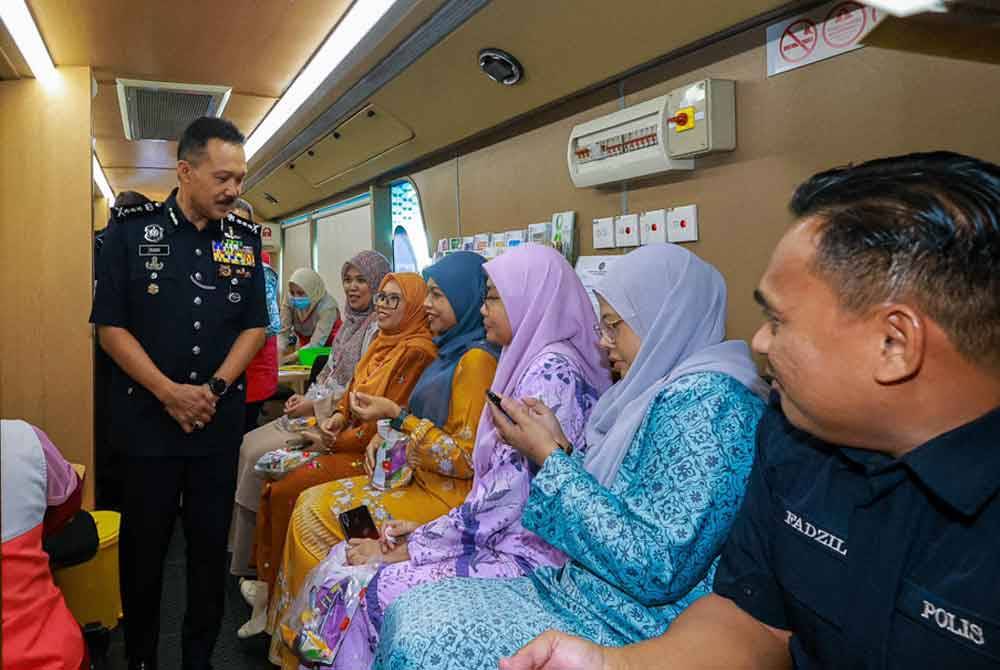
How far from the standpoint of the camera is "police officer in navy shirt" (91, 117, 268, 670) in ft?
7.90

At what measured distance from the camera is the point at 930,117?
6.18 ft

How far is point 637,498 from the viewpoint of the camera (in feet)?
5.24

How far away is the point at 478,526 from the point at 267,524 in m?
1.47

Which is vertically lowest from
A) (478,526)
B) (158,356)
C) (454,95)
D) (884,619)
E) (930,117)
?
(478,526)

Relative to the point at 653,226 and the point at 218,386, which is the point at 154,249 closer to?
the point at 218,386

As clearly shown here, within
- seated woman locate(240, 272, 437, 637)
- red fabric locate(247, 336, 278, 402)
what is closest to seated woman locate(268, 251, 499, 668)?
seated woman locate(240, 272, 437, 637)

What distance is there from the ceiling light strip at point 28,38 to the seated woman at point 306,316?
240cm

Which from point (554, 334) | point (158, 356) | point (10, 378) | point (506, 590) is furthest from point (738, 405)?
point (10, 378)

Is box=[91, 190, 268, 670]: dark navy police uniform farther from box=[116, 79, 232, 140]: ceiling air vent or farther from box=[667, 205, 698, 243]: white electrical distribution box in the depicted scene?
box=[116, 79, 232, 140]: ceiling air vent

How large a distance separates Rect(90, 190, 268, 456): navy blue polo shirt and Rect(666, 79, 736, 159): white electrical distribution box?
66.9 inches

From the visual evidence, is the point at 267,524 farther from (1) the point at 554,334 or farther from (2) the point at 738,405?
(2) the point at 738,405

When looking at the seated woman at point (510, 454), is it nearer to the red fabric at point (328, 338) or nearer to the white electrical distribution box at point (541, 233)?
the white electrical distribution box at point (541, 233)

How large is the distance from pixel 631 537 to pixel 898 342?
2.32 feet

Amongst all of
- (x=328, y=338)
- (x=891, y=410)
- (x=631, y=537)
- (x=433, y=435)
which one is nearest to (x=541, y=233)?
(x=433, y=435)
